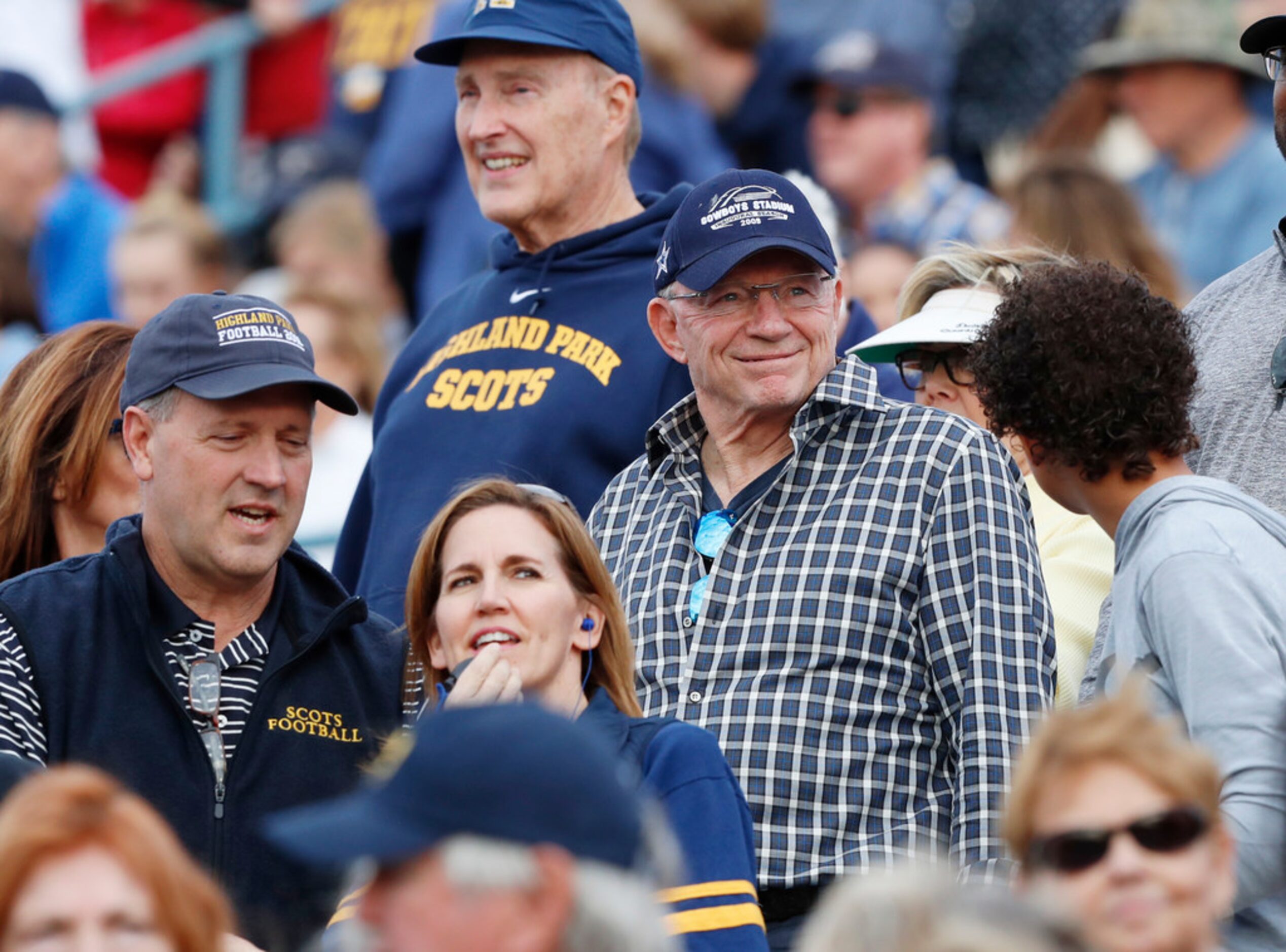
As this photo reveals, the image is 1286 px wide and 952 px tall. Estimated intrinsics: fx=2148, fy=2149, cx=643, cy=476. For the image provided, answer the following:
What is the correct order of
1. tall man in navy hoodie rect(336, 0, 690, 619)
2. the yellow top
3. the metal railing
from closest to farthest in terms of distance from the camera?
the yellow top < tall man in navy hoodie rect(336, 0, 690, 619) < the metal railing

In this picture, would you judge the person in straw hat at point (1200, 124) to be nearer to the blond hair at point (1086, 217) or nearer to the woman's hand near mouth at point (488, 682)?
the blond hair at point (1086, 217)

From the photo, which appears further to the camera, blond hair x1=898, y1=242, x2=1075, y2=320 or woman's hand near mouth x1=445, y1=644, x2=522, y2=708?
blond hair x1=898, y1=242, x2=1075, y2=320

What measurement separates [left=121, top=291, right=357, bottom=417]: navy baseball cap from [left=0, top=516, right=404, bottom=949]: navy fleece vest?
351 millimetres

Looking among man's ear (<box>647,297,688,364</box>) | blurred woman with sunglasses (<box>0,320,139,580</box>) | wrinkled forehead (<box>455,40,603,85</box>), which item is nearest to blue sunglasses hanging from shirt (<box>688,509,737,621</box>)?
man's ear (<box>647,297,688,364</box>)

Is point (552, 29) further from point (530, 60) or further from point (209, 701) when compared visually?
point (209, 701)

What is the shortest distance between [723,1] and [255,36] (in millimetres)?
2888

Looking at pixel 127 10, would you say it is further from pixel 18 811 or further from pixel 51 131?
pixel 18 811

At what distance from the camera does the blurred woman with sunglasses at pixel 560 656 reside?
3801 millimetres

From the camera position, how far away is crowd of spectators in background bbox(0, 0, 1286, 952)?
286cm

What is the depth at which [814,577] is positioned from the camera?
4.36 metres

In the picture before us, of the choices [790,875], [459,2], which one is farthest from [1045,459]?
[459,2]

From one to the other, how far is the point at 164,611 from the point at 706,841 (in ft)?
4.26

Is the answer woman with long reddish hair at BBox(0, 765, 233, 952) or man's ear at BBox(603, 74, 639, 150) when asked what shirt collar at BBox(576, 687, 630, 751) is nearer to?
woman with long reddish hair at BBox(0, 765, 233, 952)

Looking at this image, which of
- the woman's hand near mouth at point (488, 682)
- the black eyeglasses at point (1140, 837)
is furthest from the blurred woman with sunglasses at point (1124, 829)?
the woman's hand near mouth at point (488, 682)
